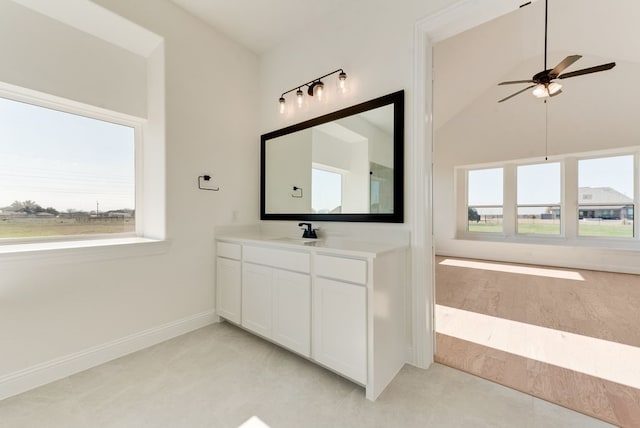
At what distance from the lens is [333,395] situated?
62.6 inches

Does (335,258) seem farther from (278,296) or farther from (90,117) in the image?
(90,117)

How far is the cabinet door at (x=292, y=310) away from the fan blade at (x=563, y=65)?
3592 mm

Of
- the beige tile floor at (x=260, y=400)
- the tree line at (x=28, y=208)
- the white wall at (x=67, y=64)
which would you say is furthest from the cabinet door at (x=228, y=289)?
the white wall at (x=67, y=64)

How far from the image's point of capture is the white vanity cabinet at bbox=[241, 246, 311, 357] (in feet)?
6.13

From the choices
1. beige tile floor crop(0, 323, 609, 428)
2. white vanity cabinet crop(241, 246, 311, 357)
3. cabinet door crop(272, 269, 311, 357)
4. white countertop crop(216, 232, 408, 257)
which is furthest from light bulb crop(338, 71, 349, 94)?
beige tile floor crop(0, 323, 609, 428)

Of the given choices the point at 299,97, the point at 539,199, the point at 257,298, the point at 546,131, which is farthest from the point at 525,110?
the point at 257,298

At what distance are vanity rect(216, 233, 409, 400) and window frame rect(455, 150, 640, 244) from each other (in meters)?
5.44

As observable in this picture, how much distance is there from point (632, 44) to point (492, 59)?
6.31ft

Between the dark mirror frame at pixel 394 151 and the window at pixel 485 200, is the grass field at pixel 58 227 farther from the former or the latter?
the window at pixel 485 200

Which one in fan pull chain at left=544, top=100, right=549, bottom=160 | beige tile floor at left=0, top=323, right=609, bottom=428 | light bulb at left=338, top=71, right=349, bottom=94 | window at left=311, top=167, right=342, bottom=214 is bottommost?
beige tile floor at left=0, top=323, right=609, bottom=428

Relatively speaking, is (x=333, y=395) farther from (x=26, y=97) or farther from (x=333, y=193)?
(x=26, y=97)

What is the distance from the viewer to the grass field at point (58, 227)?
1840 mm

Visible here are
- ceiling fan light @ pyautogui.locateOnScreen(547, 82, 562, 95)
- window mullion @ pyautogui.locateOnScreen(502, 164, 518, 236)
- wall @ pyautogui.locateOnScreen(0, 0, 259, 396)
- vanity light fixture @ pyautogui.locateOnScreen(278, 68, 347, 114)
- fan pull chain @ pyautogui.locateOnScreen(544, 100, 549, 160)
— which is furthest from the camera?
window mullion @ pyautogui.locateOnScreen(502, 164, 518, 236)

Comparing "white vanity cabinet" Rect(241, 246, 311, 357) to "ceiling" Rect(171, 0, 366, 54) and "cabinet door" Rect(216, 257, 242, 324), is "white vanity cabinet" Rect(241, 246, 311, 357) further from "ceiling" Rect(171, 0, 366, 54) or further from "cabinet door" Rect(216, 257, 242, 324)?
"ceiling" Rect(171, 0, 366, 54)
